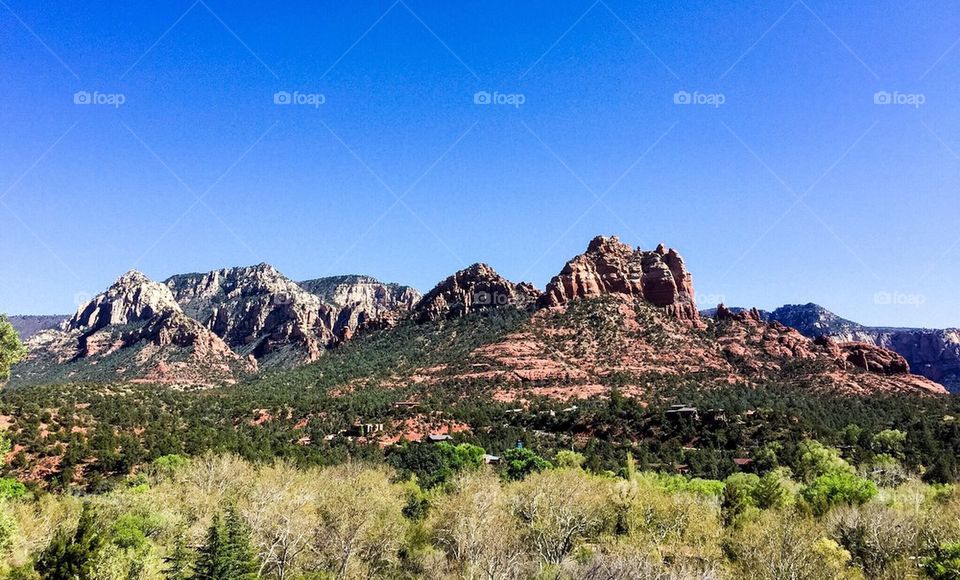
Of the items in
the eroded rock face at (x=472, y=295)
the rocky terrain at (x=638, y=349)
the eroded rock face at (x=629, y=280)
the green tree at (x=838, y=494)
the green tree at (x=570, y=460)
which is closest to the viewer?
the green tree at (x=838, y=494)

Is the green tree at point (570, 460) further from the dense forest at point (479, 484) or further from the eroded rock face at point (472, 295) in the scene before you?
the eroded rock face at point (472, 295)

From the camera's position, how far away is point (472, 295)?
145 metres

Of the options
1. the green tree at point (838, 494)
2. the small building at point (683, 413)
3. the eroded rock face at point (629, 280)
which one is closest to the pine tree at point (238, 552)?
the green tree at point (838, 494)

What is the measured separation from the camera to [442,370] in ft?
354

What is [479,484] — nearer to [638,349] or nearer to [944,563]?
[944,563]

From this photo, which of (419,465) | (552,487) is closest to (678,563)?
(552,487)

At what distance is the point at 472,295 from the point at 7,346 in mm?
118251

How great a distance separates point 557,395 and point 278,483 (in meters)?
63.2

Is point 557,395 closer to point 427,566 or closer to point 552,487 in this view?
point 552,487

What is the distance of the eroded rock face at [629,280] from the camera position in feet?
427

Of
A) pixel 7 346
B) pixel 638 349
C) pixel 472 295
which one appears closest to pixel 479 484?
pixel 7 346

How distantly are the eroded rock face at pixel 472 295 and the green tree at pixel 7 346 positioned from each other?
111 metres

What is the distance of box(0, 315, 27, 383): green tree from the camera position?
2819 centimetres

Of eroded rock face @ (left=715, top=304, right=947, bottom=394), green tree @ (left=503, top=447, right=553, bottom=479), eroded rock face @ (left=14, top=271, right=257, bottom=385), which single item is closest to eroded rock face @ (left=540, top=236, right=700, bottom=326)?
eroded rock face @ (left=715, top=304, right=947, bottom=394)
